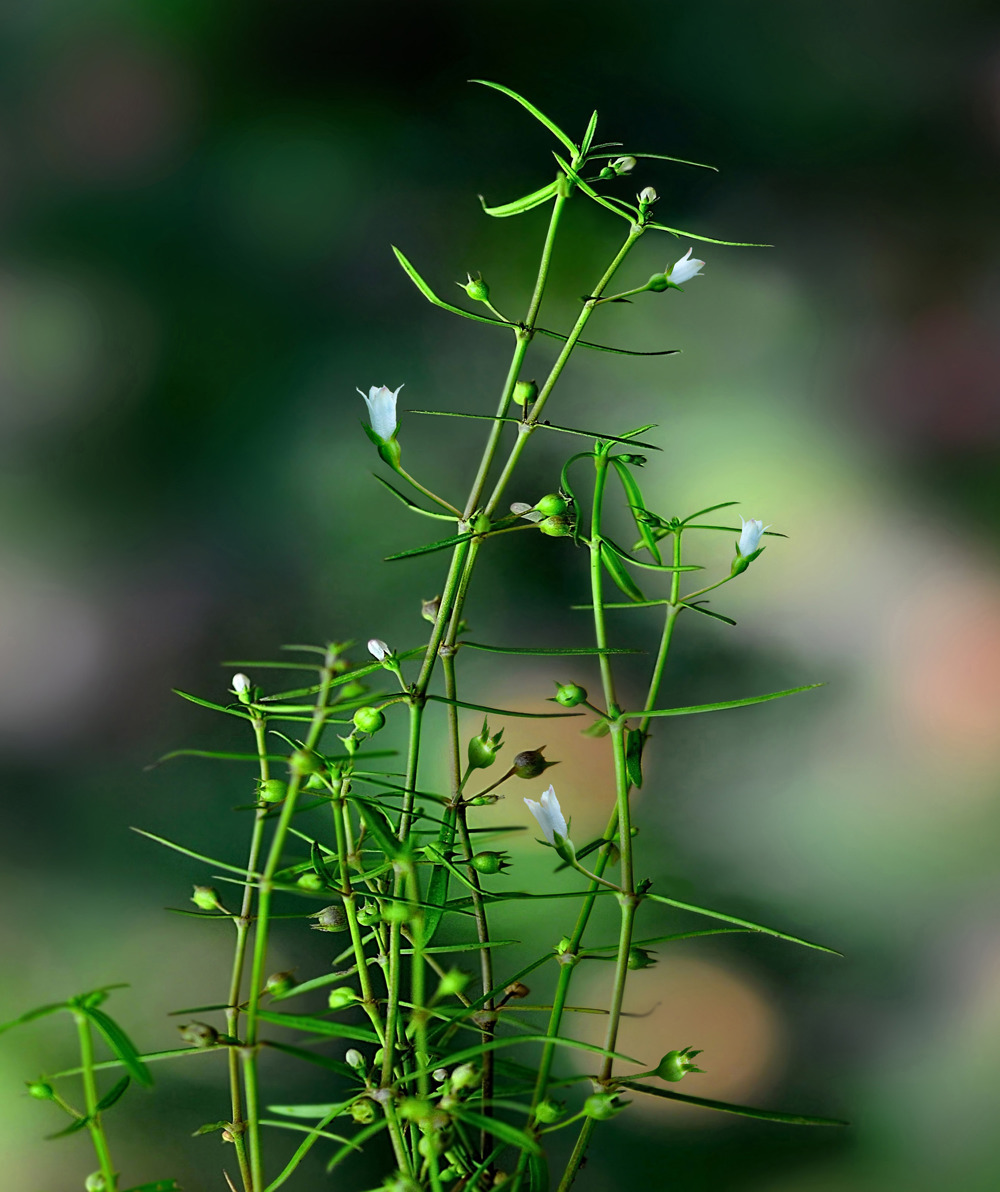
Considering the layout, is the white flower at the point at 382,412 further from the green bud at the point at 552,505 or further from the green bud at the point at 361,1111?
the green bud at the point at 361,1111

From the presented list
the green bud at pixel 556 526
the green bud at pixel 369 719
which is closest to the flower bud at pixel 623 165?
the green bud at pixel 556 526

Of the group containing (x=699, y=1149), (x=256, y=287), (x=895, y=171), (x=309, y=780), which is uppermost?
(x=895, y=171)

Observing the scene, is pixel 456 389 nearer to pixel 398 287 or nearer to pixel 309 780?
pixel 398 287

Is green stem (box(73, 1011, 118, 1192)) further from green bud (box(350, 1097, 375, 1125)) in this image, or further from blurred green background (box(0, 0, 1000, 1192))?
blurred green background (box(0, 0, 1000, 1192))

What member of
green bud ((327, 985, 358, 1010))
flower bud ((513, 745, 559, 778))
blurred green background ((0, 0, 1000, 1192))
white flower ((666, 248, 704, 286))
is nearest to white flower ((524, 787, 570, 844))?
flower bud ((513, 745, 559, 778))

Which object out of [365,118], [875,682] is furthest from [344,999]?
[365,118]
